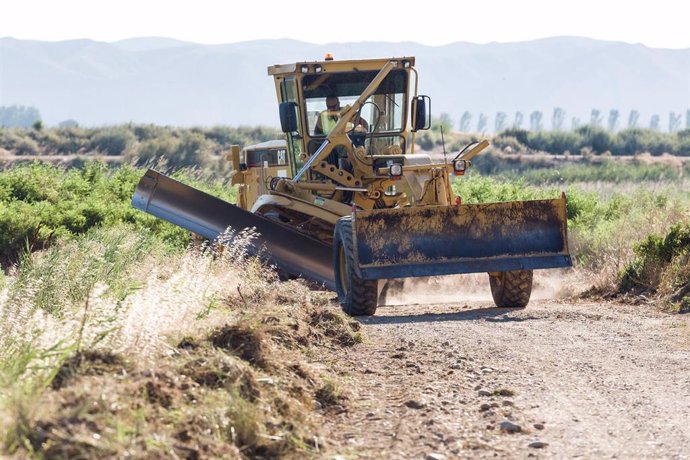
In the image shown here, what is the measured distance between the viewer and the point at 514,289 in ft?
47.1

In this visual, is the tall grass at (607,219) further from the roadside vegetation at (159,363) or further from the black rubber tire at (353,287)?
the roadside vegetation at (159,363)

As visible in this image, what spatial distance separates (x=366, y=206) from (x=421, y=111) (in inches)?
54.7

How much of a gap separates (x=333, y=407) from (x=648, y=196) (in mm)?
16433

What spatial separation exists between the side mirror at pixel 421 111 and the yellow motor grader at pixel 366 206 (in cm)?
2

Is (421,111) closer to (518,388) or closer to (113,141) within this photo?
(518,388)

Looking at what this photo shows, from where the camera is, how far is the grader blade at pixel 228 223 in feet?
51.4

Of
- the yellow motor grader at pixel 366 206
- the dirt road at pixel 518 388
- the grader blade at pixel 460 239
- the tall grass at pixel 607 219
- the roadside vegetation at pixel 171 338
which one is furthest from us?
the tall grass at pixel 607 219

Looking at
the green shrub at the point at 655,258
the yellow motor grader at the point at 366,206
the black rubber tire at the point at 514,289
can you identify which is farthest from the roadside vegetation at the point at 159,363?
the green shrub at the point at 655,258

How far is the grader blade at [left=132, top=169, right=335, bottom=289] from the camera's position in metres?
15.7

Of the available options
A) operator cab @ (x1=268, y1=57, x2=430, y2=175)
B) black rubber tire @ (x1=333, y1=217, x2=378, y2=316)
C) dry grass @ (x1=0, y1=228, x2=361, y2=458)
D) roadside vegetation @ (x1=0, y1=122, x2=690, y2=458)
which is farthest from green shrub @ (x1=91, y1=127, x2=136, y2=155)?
dry grass @ (x1=0, y1=228, x2=361, y2=458)

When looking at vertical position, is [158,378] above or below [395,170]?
below

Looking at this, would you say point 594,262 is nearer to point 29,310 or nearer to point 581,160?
point 29,310

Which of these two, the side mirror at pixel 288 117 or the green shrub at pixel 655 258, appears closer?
the green shrub at pixel 655 258


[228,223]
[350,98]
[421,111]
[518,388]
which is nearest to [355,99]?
[350,98]
